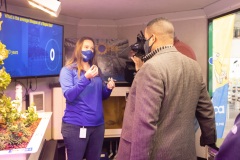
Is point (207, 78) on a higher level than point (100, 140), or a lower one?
higher

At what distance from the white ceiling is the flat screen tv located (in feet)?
0.95

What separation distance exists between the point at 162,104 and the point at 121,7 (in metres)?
2.03

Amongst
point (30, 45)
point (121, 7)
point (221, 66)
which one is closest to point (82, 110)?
point (30, 45)

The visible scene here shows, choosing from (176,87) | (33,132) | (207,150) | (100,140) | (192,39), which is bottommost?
(207,150)

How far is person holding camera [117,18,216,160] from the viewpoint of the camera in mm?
1337

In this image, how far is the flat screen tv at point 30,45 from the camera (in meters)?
2.51

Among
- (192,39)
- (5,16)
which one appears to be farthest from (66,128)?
(192,39)

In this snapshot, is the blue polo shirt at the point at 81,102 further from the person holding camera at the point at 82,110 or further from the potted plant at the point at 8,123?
the potted plant at the point at 8,123

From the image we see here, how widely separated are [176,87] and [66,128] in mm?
1113

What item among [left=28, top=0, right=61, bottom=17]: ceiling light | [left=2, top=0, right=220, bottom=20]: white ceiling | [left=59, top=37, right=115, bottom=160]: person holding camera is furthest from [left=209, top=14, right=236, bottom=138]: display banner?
[left=28, top=0, right=61, bottom=17]: ceiling light

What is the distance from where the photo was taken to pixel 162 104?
1.39m

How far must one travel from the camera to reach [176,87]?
141 cm

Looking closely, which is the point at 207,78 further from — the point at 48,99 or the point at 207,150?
the point at 48,99

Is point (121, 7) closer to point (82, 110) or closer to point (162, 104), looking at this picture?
point (82, 110)
